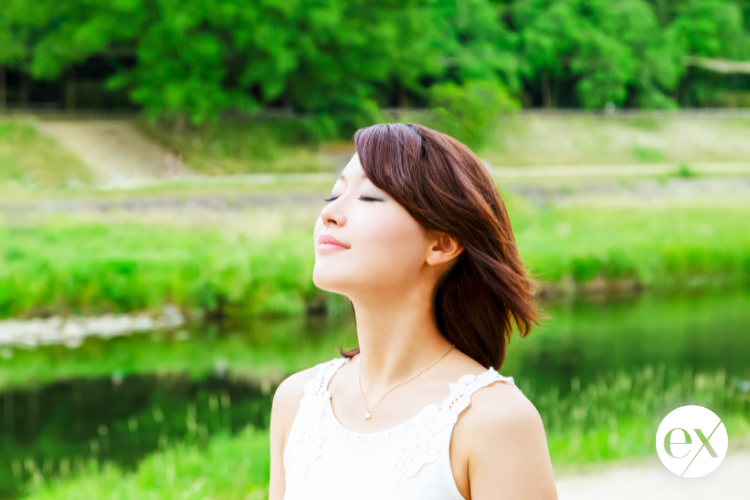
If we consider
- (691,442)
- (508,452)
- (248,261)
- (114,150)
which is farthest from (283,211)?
(508,452)

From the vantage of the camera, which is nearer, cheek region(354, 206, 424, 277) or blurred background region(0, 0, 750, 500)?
cheek region(354, 206, 424, 277)

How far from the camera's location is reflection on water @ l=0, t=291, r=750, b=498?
315 inches

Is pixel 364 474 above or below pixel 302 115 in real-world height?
above

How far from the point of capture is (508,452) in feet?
4.55

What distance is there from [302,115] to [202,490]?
92.8ft

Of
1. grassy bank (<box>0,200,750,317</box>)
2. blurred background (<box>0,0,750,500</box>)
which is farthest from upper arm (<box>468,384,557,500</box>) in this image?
grassy bank (<box>0,200,750,317</box>)

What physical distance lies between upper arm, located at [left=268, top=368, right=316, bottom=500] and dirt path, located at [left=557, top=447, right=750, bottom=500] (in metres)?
3.32

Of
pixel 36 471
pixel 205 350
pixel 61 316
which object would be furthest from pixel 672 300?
pixel 36 471

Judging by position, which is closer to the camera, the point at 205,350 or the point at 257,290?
the point at 205,350

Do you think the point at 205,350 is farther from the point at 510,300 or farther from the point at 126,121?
the point at 126,121

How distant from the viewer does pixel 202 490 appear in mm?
5316

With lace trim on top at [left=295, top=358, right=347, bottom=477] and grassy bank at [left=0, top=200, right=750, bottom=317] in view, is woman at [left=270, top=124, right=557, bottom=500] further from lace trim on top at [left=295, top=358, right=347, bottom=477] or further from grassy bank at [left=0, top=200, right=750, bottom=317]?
grassy bank at [left=0, top=200, right=750, bottom=317]

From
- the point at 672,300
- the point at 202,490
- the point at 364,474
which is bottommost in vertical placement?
the point at 672,300

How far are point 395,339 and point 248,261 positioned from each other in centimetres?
1137
